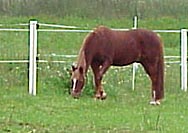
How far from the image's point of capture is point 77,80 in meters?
13.4

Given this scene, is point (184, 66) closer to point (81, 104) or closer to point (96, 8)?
point (81, 104)

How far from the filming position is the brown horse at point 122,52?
1370cm

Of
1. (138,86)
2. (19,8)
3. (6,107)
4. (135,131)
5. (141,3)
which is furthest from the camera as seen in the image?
(141,3)

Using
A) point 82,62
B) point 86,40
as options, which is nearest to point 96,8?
point 86,40

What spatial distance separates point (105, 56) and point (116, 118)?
276cm

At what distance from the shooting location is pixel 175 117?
38.0 ft

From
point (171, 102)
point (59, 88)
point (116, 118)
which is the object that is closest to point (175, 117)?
point (116, 118)

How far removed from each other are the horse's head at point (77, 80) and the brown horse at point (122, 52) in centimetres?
11

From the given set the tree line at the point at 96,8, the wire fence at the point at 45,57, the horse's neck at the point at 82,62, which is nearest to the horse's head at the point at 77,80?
the horse's neck at the point at 82,62

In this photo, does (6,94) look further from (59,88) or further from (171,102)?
(171,102)

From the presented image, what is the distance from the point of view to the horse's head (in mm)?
13344

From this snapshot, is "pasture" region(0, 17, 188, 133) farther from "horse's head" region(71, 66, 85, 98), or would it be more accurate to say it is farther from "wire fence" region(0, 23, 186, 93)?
"horse's head" region(71, 66, 85, 98)

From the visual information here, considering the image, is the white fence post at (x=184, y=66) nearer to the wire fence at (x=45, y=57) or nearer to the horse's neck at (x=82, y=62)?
the wire fence at (x=45, y=57)

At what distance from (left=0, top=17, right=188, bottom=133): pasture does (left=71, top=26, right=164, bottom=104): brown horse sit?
0.44 meters
